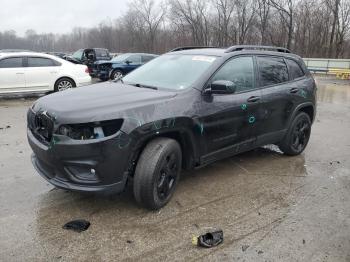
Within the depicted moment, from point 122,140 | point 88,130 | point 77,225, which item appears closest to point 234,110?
point 122,140

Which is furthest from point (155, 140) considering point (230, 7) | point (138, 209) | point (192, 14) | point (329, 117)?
point (192, 14)

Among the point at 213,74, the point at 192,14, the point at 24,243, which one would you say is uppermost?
the point at 192,14

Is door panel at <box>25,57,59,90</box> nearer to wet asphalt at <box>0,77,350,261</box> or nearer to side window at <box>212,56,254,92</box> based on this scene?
wet asphalt at <box>0,77,350,261</box>

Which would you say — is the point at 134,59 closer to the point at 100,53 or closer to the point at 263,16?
the point at 100,53

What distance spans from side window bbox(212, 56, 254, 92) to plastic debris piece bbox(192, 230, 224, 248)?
190 cm

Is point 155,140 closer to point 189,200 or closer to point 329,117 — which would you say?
point 189,200

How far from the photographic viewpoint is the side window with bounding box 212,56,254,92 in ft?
15.8

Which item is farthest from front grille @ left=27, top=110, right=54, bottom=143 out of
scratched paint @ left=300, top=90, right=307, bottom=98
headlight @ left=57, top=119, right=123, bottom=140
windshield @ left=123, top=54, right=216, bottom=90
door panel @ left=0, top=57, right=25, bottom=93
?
door panel @ left=0, top=57, right=25, bottom=93

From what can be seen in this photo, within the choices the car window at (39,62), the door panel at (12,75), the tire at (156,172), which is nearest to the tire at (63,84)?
the car window at (39,62)

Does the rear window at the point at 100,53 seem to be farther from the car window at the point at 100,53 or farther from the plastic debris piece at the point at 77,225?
the plastic debris piece at the point at 77,225

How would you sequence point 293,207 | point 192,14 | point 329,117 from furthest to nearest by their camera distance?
point 192,14 < point 329,117 < point 293,207

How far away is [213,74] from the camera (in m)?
4.62

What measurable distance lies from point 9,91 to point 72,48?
103881 mm

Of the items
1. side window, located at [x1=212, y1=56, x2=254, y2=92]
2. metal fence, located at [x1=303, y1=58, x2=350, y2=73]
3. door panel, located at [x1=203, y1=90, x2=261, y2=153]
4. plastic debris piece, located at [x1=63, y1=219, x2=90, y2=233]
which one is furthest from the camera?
metal fence, located at [x1=303, y1=58, x2=350, y2=73]
